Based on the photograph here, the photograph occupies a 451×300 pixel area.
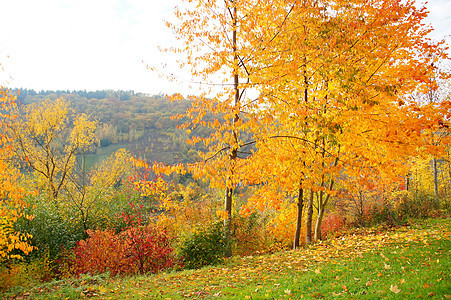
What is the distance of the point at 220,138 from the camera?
7.61 m

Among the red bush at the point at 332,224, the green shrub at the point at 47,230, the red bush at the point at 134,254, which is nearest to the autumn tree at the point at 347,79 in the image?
the red bush at the point at 134,254

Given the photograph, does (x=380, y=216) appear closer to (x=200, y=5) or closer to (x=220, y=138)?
(x=220, y=138)

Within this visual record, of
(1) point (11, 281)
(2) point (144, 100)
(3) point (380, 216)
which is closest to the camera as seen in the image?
(1) point (11, 281)

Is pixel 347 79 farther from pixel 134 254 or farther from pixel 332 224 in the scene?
pixel 332 224

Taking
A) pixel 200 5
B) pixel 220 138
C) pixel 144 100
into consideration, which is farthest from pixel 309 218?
pixel 144 100

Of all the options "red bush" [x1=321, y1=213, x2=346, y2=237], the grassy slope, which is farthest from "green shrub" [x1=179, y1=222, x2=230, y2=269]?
"red bush" [x1=321, y1=213, x2=346, y2=237]

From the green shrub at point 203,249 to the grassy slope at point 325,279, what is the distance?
87 cm

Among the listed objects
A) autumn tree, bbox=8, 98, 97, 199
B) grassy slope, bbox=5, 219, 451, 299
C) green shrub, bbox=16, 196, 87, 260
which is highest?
autumn tree, bbox=8, 98, 97, 199

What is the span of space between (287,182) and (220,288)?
4.07 meters

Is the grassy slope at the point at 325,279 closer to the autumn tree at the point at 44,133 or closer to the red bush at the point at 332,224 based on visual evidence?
the red bush at the point at 332,224

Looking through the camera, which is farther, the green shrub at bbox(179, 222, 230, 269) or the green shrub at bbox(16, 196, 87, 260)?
the green shrub at bbox(16, 196, 87, 260)

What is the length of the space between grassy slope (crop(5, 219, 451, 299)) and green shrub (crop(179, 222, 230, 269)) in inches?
34.4

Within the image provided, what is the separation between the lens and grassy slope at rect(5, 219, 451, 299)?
161 inches

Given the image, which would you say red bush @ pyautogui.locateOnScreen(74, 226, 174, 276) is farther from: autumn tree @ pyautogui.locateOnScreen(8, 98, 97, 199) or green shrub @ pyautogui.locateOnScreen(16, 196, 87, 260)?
autumn tree @ pyautogui.locateOnScreen(8, 98, 97, 199)
